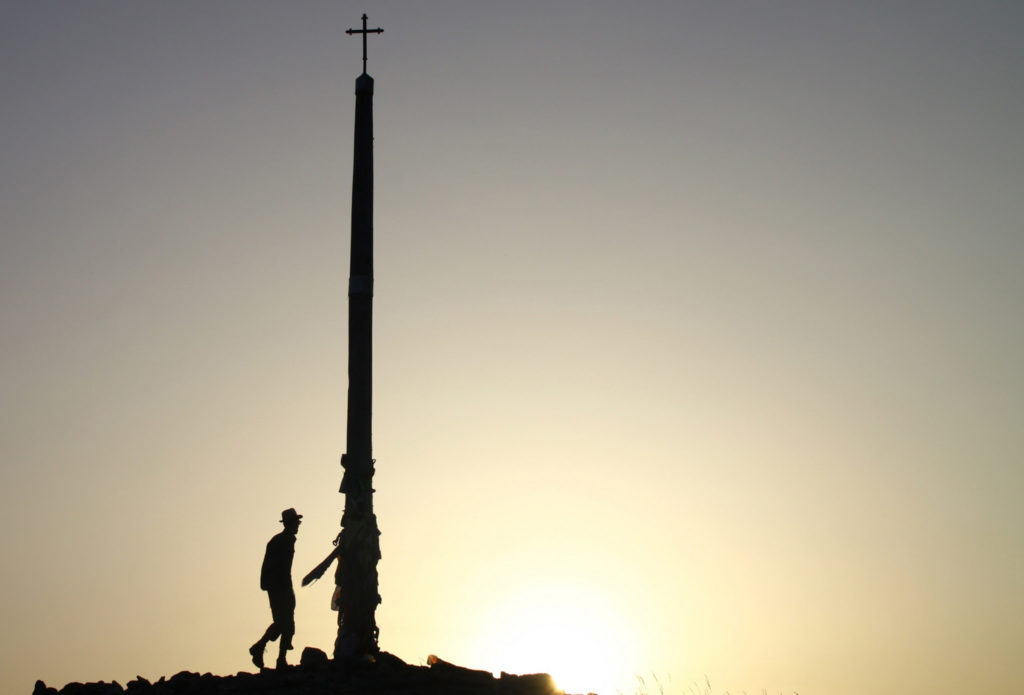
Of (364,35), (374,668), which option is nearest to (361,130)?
(364,35)

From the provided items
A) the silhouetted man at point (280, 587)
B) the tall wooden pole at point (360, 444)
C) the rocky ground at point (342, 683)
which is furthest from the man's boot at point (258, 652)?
the tall wooden pole at point (360, 444)

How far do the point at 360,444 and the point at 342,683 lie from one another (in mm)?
4940

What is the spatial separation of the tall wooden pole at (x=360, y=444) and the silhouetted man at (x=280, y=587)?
1.23 metres

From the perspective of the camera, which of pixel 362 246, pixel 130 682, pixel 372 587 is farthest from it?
pixel 362 246

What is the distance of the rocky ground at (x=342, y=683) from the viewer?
61.8 feet

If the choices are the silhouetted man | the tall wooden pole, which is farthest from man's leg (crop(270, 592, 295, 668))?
the tall wooden pole

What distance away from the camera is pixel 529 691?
1988cm

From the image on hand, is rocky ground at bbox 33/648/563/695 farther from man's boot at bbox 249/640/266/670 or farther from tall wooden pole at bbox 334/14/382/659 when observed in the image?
tall wooden pole at bbox 334/14/382/659

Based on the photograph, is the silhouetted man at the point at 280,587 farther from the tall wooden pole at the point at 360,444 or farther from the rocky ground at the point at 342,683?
the tall wooden pole at the point at 360,444

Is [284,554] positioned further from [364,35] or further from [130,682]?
[364,35]

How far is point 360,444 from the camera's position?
2308 cm

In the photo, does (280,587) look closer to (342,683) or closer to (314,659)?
(314,659)

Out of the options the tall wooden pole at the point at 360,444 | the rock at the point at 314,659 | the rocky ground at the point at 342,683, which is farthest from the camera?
the tall wooden pole at the point at 360,444

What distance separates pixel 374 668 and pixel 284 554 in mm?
2306
